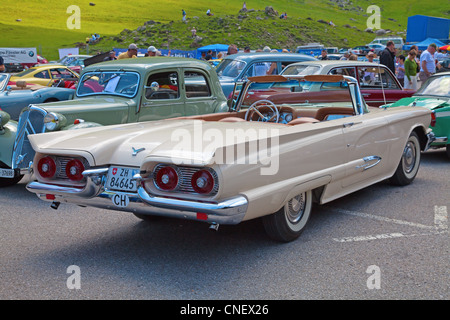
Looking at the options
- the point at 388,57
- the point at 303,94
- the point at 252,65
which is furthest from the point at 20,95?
the point at 388,57

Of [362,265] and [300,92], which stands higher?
[300,92]

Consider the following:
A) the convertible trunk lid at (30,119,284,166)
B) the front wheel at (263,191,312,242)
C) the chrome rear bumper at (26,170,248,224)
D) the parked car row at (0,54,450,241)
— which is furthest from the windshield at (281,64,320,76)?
the chrome rear bumper at (26,170,248,224)

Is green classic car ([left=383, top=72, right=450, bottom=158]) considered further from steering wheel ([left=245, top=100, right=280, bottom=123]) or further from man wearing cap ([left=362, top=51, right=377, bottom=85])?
steering wheel ([left=245, top=100, right=280, bottom=123])

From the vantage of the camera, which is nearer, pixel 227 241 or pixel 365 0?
pixel 227 241

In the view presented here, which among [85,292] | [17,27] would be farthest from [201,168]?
[17,27]

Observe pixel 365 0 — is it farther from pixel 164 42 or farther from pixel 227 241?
pixel 227 241

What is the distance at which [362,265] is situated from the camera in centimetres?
403

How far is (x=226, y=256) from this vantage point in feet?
13.9

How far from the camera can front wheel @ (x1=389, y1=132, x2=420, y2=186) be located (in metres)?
6.55

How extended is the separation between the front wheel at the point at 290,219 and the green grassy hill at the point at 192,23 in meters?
47.6

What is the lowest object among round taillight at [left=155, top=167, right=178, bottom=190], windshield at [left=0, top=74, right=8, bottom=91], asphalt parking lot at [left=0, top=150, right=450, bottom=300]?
asphalt parking lot at [left=0, top=150, right=450, bottom=300]

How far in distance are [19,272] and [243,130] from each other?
2.11 m

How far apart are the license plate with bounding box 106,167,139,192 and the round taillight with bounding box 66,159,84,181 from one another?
29 cm

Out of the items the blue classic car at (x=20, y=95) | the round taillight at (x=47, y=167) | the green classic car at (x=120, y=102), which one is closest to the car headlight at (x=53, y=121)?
the green classic car at (x=120, y=102)
